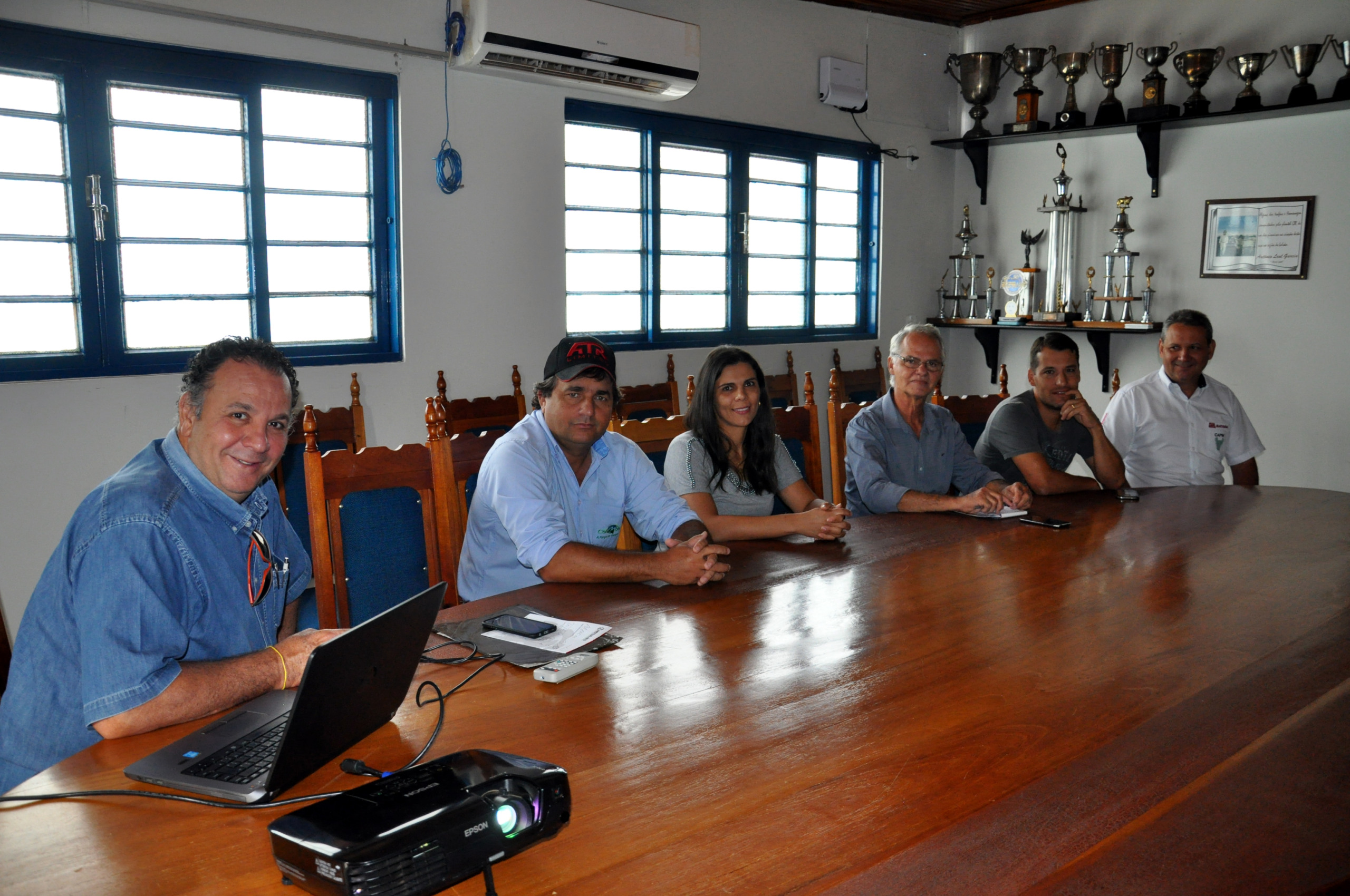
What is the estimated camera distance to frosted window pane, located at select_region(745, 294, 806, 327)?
514 cm

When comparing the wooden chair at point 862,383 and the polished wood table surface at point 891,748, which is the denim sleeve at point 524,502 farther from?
the wooden chair at point 862,383

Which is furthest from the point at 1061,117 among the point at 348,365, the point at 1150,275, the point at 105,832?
the point at 105,832

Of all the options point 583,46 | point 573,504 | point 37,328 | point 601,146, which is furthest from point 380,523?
point 601,146

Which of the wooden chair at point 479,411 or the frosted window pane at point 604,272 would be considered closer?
the wooden chair at point 479,411

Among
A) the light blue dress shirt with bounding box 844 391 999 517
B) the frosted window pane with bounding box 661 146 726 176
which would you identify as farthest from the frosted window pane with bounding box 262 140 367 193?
the light blue dress shirt with bounding box 844 391 999 517

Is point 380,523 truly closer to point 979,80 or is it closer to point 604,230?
point 604,230

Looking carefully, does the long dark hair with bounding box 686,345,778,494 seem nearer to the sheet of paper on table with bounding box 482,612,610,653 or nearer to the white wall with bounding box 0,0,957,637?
the sheet of paper on table with bounding box 482,612,610,653

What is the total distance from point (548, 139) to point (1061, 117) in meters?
2.71

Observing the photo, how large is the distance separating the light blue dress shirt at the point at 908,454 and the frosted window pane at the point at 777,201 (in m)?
2.25

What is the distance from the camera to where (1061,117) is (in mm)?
5000

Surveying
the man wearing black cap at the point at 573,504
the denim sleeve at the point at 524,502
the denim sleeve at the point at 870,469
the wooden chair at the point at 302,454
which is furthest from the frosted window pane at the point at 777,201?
the denim sleeve at the point at 524,502

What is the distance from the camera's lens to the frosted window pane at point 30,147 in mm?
2992

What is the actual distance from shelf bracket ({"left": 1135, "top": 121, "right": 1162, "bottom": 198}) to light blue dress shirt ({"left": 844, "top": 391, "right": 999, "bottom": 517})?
2535 mm

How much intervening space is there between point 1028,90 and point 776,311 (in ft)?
5.88
